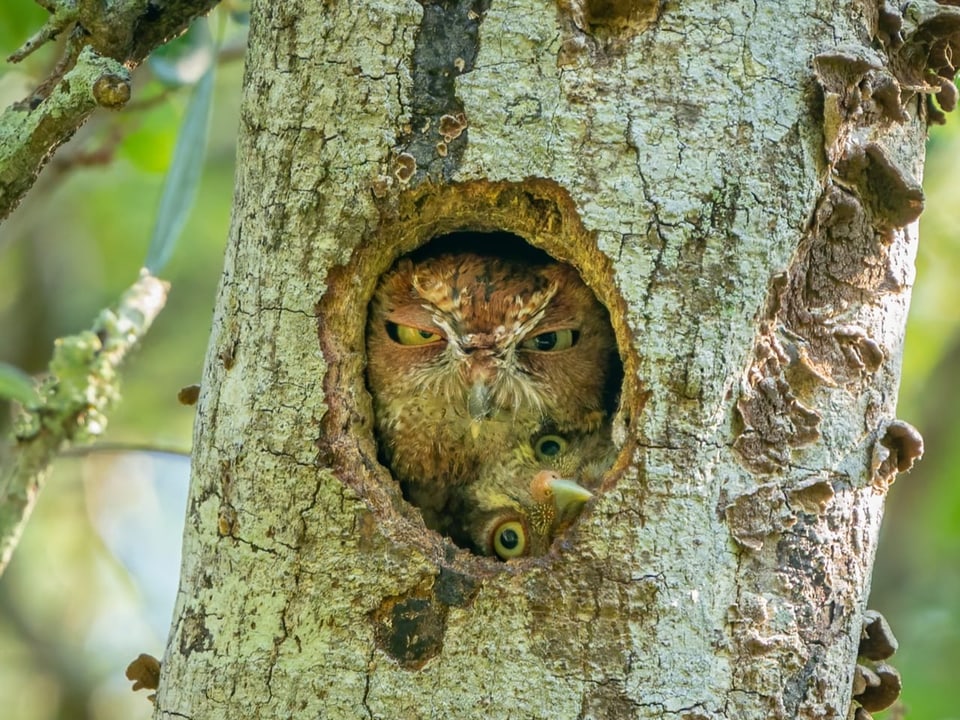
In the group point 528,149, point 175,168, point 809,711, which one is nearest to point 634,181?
point 528,149

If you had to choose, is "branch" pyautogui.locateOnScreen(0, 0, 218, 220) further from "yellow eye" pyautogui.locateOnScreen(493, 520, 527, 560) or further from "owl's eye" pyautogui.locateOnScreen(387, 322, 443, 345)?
"yellow eye" pyautogui.locateOnScreen(493, 520, 527, 560)

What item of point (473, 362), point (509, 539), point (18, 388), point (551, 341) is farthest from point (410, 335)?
point (18, 388)

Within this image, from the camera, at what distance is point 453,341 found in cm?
389

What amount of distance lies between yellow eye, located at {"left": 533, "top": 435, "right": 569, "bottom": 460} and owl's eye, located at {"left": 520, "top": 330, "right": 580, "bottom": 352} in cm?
33

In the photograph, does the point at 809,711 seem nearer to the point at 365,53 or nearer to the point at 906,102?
the point at 906,102

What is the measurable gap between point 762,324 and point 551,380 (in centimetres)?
120

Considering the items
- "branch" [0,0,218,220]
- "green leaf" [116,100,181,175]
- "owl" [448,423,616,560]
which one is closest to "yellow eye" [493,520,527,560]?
"owl" [448,423,616,560]

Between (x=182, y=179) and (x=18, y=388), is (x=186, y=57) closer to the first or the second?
(x=182, y=179)

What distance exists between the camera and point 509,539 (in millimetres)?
3850

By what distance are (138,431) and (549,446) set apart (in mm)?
6316

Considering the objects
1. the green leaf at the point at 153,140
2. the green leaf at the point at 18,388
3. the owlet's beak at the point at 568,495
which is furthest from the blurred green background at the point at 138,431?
the owlet's beak at the point at 568,495

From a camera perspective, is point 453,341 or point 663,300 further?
point 453,341

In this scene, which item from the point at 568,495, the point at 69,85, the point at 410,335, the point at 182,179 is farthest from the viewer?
the point at 182,179

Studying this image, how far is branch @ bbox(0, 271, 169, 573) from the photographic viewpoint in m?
3.73
